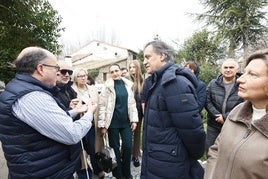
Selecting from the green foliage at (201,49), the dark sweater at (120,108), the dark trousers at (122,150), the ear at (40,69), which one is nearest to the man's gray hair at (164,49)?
the ear at (40,69)

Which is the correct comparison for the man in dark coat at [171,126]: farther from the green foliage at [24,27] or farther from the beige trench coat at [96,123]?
the green foliage at [24,27]

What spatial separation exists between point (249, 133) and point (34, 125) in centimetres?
155

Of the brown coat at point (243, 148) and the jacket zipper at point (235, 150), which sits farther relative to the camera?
the jacket zipper at point (235, 150)

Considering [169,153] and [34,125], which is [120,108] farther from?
[34,125]

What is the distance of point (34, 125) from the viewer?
1.95 m

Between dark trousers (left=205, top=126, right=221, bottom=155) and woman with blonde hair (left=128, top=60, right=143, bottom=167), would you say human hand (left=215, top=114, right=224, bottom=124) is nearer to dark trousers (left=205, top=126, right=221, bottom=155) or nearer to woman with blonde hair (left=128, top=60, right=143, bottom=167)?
dark trousers (left=205, top=126, right=221, bottom=155)

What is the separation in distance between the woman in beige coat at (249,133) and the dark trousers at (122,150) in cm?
243

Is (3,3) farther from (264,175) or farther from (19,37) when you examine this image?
(264,175)

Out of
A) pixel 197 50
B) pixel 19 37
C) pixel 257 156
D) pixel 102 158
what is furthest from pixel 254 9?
pixel 257 156

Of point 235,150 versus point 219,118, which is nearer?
point 235,150

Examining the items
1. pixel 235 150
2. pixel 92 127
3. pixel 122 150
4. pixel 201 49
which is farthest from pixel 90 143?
pixel 201 49

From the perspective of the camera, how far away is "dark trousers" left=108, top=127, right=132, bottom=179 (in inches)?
168

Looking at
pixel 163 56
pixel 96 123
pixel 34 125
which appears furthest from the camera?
pixel 96 123

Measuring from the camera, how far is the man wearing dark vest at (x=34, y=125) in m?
1.95
